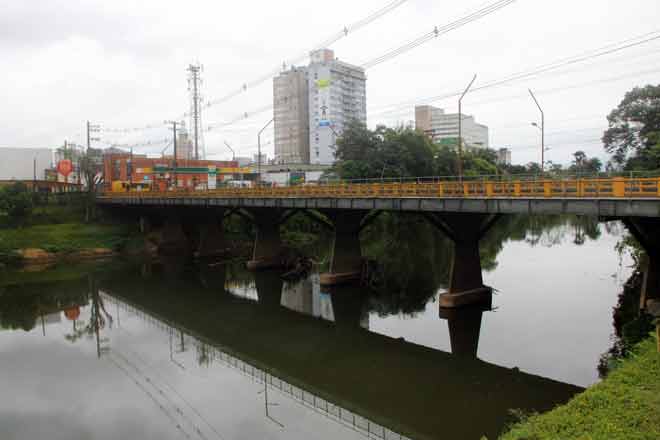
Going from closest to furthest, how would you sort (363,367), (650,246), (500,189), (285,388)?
(285,388) < (363,367) < (650,246) < (500,189)

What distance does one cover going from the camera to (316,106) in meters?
148

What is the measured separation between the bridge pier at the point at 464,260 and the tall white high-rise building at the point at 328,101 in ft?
355

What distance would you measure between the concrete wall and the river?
69.1 metres

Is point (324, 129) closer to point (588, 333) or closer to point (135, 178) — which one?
point (135, 178)

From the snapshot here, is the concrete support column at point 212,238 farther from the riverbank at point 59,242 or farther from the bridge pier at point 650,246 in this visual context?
Result: the bridge pier at point 650,246

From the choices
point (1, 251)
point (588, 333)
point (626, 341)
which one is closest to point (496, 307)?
point (588, 333)

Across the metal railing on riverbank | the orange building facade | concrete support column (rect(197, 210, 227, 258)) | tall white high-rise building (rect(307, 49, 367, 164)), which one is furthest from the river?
tall white high-rise building (rect(307, 49, 367, 164))

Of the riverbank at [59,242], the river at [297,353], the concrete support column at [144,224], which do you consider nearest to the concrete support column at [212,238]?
the river at [297,353]

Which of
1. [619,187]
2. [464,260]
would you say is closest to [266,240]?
[464,260]

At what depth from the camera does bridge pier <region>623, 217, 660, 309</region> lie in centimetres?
2481

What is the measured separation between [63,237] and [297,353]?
2109 inches

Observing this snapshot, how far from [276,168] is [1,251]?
68.5m

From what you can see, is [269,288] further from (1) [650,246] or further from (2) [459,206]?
(1) [650,246]

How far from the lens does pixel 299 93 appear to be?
159875 millimetres
